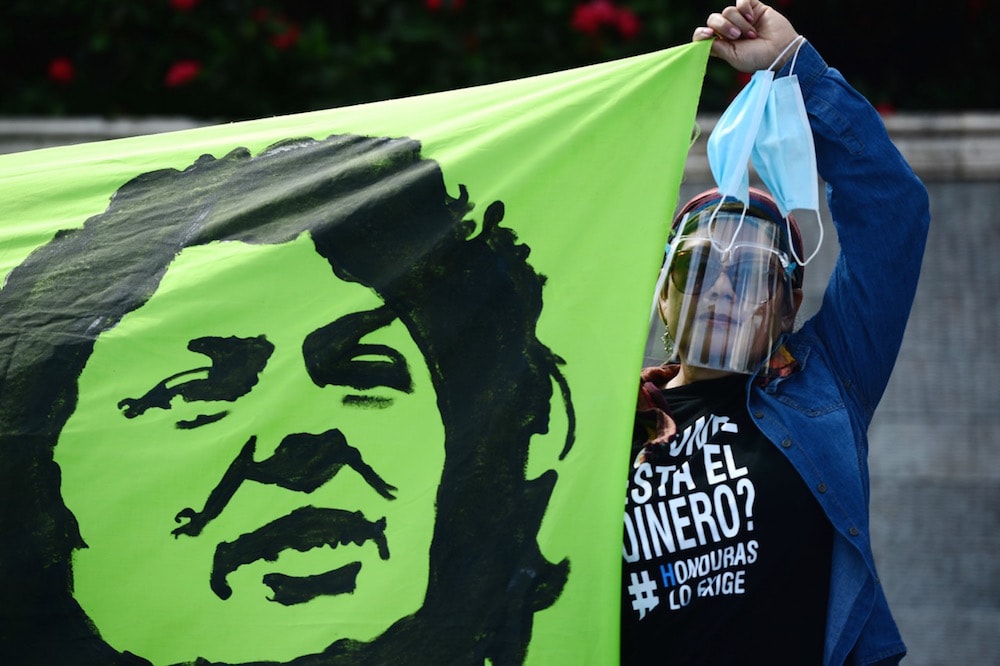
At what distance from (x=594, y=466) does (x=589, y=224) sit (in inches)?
16.4

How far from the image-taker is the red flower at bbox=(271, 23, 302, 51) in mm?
4363

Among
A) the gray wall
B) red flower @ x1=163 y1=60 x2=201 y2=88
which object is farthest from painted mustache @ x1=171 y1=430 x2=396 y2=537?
red flower @ x1=163 y1=60 x2=201 y2=88

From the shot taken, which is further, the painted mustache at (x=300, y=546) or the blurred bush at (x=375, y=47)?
the blurred bush at (x=375, y=47)

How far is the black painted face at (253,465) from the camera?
1.96 m

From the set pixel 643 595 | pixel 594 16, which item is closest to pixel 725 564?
pixel 643 595

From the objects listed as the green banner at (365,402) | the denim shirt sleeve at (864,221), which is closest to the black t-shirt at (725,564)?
the green banner at (365,402)

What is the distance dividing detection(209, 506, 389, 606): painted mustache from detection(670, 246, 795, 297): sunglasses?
72 centimetres

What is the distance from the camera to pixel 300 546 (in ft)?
6.50

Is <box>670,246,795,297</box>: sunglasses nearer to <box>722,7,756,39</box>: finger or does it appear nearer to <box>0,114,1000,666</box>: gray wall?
<box>722,7,756,39</box>: finger

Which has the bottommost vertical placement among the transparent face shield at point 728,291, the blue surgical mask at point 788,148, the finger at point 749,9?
the transparent face shield at point 728,291

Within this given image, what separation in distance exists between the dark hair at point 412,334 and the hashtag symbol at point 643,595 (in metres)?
0.15

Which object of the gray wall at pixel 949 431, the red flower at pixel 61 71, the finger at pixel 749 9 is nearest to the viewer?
the finger at pixel 749 9

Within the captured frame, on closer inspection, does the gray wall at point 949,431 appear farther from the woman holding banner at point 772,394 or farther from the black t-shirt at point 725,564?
the black t-shirt at point 725,564

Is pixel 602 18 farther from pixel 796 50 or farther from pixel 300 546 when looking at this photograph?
pixel 300 546
